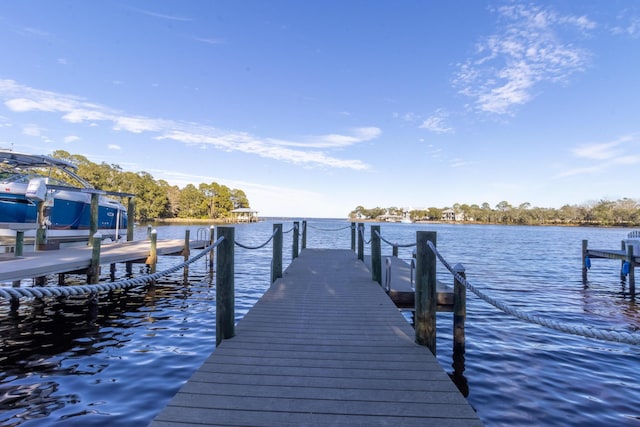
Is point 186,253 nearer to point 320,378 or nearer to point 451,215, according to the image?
point 320,378

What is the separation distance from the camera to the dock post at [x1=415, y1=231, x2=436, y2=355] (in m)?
4.19

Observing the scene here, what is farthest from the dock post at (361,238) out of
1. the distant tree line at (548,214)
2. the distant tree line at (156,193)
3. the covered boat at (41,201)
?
the distant tree line at (548,214)

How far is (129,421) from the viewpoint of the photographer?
164 inches

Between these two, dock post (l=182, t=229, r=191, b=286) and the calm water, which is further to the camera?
dock post (l=182, t=229, r=191, b=286)

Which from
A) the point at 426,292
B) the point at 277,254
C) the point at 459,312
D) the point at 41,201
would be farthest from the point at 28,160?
the point at 459,312

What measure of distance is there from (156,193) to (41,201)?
78.0 metres

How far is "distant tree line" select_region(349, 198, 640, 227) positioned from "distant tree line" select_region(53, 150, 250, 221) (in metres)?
122

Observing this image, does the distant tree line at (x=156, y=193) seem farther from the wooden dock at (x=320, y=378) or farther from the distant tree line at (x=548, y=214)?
the distant tree line at (x=548, y=214)

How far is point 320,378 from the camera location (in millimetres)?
3348

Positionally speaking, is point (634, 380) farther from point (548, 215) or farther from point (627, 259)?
point (548, 215)

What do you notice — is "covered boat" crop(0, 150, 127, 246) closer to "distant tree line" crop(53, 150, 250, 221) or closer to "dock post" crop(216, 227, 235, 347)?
"dock post" crop(216, 227, 235, 347)

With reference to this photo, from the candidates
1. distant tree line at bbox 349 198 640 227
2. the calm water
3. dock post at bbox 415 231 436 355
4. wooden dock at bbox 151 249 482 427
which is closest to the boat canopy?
the calm water

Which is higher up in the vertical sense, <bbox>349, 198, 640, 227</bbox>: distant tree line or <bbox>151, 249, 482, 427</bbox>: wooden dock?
<bbox>349, 198, 640, 227</bbox>: distant tree line

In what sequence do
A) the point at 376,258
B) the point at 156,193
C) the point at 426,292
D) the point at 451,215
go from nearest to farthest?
the point at 426,292 → the point at 376,258 → the point at 156,193 → the point at 451,215
